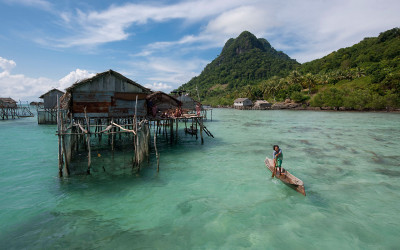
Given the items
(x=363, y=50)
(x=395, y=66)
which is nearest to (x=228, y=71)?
(x=363, y=50)

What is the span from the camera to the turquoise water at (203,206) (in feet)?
23.7

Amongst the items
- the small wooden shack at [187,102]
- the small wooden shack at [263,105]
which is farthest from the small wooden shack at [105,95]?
the small wooden shack at [263,105]

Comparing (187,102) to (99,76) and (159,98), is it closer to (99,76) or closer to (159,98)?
(159,98)

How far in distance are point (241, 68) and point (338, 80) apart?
89.2 m

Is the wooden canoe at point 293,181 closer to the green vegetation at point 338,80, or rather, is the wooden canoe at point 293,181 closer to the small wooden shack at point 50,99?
the small wooden shack at point 50,99

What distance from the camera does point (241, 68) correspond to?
160 metres

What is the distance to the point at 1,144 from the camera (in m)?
21.0

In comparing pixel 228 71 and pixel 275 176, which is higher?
pixel 228 71

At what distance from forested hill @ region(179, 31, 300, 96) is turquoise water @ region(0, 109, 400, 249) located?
121m

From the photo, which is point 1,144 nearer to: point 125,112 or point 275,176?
point 125,112

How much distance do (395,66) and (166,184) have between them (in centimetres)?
8700

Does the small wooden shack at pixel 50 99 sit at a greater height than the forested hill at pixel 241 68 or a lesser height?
lesser

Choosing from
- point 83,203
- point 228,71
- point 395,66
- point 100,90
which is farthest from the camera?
point 228,71

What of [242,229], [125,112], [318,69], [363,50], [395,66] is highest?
[363,50]
